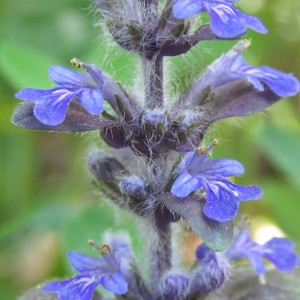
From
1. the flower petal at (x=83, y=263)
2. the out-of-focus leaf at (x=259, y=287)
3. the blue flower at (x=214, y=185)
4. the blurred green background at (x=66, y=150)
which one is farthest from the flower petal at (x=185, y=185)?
the blurred green background at (x=66, y=150)

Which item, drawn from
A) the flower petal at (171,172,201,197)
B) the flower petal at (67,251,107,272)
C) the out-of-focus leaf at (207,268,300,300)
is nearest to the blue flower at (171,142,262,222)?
the flower petal at (171,172,201,197)

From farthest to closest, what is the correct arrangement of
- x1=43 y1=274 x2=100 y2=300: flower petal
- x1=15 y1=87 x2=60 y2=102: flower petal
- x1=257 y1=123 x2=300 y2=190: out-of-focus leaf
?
x1=257 y1=123 x2=300 y2=190: out-of-focus leaf, x1=43 y1=274 x2=100 y2=300: flower petal, x1=15 y1=87 x2=60 y2=102: flower petal

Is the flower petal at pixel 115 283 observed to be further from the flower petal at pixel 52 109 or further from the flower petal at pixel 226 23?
the flower petal at pixel 226 23

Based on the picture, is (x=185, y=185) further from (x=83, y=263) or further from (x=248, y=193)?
(x=83, y=263)

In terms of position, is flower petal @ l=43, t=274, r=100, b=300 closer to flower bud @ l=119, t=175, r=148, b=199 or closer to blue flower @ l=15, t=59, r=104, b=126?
flower bud @ l=119, t=175, r=148, b=199

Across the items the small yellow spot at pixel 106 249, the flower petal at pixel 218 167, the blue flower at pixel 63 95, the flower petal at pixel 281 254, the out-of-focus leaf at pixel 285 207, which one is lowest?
the out-of-focus leaf at pixel 285 207

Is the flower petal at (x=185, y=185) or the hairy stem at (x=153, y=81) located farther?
the hairy stem at (x=153, y=81)

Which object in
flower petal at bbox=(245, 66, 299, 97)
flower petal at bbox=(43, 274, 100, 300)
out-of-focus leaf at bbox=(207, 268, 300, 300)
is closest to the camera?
flower petal at bbox=(43, 274, 100, 300)

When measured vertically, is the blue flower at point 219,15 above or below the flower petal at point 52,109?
above

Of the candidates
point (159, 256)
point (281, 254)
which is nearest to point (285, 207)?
point (281, 254)
